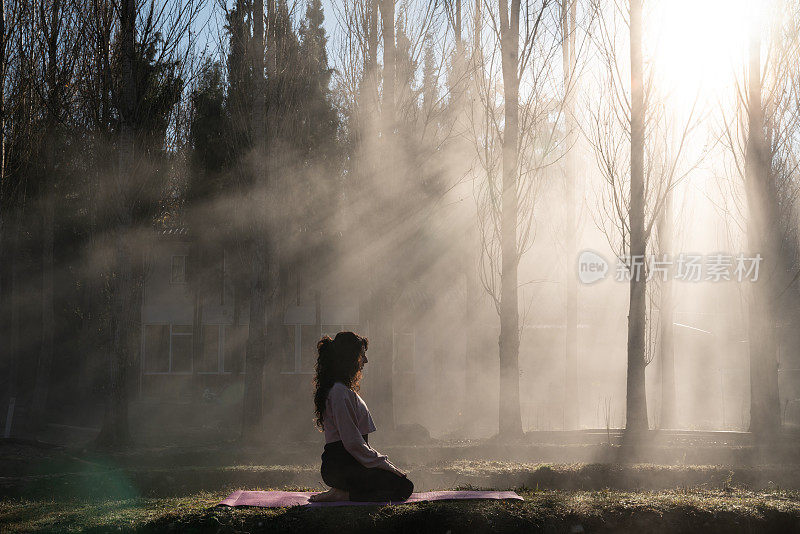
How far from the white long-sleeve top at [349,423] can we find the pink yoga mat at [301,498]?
41 cm

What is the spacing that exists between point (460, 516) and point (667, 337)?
1601 centimetres

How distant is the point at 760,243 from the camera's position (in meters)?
14.7

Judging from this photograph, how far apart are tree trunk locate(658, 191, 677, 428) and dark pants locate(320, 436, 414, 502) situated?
15.1m

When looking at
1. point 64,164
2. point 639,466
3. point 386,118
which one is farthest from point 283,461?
point 64,164

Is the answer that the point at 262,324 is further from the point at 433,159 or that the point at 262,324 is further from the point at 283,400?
the point at 283,400

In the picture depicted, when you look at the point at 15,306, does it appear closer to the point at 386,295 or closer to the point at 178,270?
the point at 178,270

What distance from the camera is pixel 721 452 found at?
1271cm

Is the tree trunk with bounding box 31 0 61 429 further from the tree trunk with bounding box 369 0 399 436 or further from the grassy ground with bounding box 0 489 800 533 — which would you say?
the grassy ground with bounding box 0 489 800 533

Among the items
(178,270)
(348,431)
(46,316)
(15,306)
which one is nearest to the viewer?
(348,431)

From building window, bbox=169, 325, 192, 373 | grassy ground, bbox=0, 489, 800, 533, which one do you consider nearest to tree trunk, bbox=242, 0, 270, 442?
grassy ground, bbox=0, 489, 800, 533

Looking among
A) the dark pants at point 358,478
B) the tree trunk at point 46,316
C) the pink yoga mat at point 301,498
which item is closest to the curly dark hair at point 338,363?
the dark pants at point 358,478

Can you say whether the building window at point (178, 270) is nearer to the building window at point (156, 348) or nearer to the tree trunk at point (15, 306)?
the building window at point (156, 348)

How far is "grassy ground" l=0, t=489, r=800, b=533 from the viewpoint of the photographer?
608cm

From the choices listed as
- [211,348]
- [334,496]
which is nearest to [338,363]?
[334,496]
